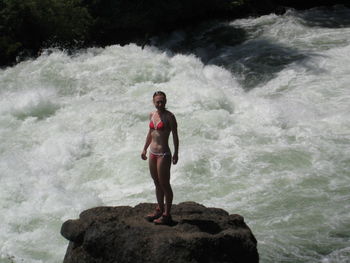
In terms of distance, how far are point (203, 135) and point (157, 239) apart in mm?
4899

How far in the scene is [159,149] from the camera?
492 centimetres

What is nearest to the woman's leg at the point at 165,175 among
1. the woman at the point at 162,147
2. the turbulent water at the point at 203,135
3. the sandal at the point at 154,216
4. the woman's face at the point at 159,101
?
the woman at the point at 162,147

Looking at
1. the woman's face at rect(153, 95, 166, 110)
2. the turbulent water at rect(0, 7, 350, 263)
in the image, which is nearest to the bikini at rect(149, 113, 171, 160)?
the woman's face at rect(153, 95, 166, 110)

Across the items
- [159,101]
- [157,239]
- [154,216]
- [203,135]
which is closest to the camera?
[157,239]

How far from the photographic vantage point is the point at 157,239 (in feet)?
14.7

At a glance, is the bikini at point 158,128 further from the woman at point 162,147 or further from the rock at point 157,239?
the rock at point 157,239

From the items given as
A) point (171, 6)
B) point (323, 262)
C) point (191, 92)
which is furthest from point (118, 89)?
point (323, 262)

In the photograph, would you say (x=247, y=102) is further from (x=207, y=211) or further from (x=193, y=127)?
(x=207, y=211)

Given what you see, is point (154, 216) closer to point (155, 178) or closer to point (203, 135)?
point (155, 178)

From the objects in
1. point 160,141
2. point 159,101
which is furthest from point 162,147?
point 159,101

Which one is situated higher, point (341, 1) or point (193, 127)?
point (341, 1)

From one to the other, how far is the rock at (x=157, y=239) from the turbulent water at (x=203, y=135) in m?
1.04

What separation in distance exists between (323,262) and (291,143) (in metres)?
3.60

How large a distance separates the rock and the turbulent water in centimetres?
104
